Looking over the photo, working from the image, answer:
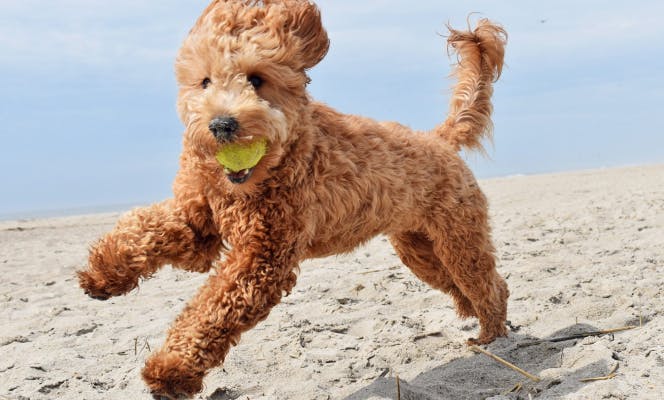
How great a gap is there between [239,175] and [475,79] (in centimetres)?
308

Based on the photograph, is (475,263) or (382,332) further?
(382,332)

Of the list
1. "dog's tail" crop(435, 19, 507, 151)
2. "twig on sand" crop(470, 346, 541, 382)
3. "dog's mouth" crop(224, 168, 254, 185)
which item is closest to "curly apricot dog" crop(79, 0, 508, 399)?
"dog's mouth" crop(224, 168, 254, 185)

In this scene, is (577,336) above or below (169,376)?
below

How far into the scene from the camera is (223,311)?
3.62 m

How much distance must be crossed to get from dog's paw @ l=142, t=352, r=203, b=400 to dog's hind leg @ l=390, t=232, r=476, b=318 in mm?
2534

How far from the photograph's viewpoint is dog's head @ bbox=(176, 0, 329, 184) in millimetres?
3547

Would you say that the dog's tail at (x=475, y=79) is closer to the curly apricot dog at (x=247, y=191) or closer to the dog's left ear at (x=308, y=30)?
the curly apricot dog at (x=247, y=191)

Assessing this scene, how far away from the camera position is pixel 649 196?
40.2 feet

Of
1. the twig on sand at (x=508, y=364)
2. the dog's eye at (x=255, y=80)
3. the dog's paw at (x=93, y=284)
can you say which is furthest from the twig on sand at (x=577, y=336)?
the dog's paw at (x=93, y=284)

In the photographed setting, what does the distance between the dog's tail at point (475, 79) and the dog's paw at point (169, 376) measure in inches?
127

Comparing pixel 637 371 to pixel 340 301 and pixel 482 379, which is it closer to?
pixel 482 379

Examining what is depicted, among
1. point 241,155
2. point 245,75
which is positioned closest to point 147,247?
point 241,155

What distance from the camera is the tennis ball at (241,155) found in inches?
141

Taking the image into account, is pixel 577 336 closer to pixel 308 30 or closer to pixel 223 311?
pixel 223 311
